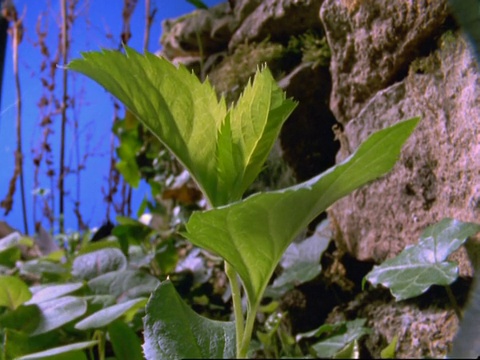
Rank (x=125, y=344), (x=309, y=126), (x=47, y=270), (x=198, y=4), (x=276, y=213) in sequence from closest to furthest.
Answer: (x=276, y=213)
(x=125, y=344)
(x=47, y=270)
(x=309, y=126)
(x=198, y=4)

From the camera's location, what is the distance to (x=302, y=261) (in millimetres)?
1012

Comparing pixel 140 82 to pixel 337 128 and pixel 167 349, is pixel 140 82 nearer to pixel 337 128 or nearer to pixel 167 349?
pixel 167 349

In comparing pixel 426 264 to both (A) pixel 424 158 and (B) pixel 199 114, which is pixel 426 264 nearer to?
(A) pixel 424 158

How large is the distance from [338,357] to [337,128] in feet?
1.59

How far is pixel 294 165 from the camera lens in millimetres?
1172

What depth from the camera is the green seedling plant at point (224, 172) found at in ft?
0.99

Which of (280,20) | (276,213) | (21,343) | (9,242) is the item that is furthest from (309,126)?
(276,213)

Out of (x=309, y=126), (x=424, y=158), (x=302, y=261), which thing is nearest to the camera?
(x=424, y=158)

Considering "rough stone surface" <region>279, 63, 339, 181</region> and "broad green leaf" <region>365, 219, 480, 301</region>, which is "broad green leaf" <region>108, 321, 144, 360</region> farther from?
"rough stone surface" <region>279, 63, 339, 181</region>

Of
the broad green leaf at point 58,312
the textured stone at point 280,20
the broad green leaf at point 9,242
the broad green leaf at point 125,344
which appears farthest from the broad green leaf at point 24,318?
the textured stone at point 280,20

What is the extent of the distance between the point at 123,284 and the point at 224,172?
48 centimetres

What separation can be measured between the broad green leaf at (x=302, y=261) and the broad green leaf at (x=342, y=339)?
15cm

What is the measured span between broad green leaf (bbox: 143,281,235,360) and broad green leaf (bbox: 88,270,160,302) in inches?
17.6

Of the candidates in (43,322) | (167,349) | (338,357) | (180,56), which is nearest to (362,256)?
(338,357)
